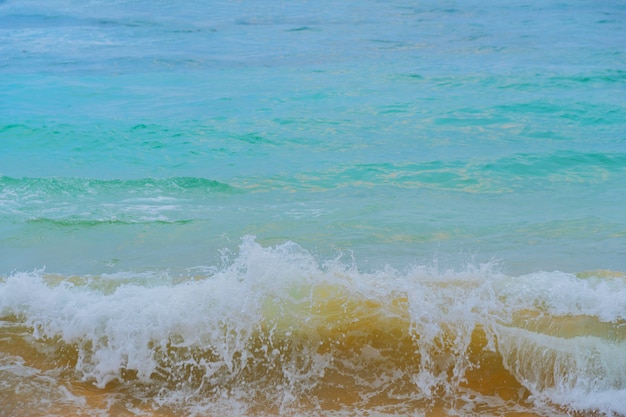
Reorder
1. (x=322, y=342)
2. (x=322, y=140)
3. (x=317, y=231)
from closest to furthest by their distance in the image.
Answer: (x=322, y=342) → (x=317, y=231) → (x=322, y=140)

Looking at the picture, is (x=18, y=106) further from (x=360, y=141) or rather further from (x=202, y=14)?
(x=202, y=14)

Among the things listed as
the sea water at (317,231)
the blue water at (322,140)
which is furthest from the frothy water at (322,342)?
the blue water at (322,140)

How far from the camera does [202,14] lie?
24156mm

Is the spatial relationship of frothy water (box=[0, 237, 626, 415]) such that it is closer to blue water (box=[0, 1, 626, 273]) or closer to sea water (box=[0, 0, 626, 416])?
sea water (box=[0, 0, 626, 416])

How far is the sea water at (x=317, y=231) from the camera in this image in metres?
4.21

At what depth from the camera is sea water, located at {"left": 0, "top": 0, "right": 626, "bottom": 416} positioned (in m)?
4.21

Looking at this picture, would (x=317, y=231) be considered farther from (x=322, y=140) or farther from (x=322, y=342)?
(x=322, y=140)

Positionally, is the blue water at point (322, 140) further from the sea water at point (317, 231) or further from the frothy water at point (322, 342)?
the frothy water at point (322, 342)

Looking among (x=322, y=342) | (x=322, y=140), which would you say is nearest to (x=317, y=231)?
(x=322, y=342)

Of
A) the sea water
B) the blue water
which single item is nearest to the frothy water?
the sea water

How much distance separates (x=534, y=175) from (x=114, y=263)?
17.7 ft

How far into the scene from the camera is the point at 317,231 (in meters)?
6.89

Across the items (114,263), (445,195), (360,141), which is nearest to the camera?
(114,263)

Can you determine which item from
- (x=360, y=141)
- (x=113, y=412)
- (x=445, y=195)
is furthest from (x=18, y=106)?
(x=113, y=412)
